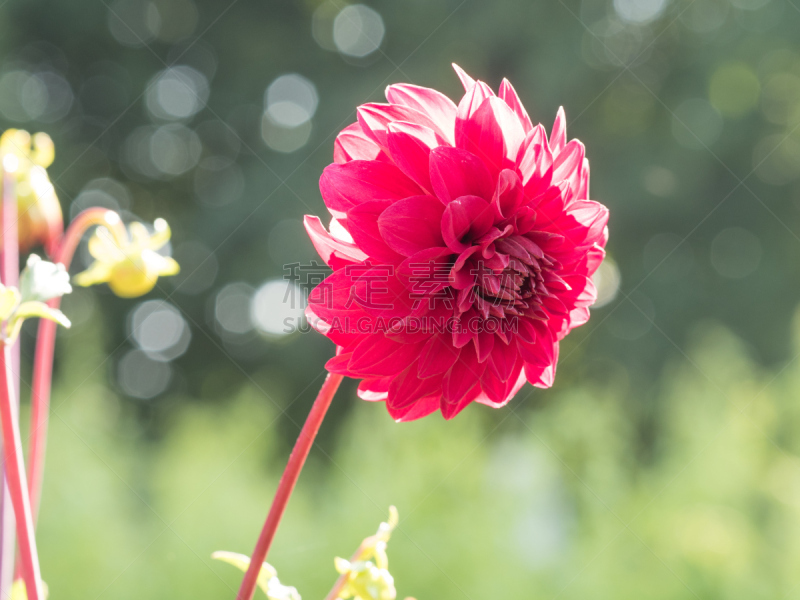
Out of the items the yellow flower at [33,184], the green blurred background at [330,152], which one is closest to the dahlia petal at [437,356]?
the yellow flower at [33,184]

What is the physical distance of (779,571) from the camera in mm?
1390

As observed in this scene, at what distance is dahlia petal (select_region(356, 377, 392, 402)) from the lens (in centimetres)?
54

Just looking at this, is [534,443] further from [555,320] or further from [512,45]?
[512,45]

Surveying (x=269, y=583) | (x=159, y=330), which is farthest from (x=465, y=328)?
(x=159, y=330)

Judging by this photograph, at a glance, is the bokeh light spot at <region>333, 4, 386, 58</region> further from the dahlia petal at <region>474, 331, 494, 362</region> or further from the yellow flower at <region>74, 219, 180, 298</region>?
the dahlia petal at <region>474, 331, 494, 362</region>

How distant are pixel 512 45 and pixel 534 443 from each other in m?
2.47

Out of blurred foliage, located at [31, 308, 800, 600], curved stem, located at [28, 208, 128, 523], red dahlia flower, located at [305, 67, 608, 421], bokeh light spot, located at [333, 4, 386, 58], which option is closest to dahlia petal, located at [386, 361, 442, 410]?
red dahlia flower, located at [305, 67, 608, 421]

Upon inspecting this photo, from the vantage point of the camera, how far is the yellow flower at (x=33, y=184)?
624mm

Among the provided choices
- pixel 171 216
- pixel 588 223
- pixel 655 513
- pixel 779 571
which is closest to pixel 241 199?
pixel 171 216

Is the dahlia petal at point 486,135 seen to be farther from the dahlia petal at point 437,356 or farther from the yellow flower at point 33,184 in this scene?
the yellow flower at point 33,184

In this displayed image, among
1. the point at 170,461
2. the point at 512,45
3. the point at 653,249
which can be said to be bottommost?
the point at 170,461

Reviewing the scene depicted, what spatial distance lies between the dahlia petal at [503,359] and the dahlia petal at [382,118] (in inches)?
7.4

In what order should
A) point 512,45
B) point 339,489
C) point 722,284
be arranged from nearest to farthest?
point 339,489
point 512,45
point 722,284

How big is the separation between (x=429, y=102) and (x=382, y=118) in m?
0.05
